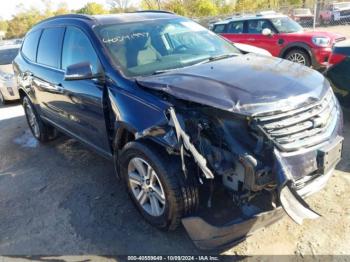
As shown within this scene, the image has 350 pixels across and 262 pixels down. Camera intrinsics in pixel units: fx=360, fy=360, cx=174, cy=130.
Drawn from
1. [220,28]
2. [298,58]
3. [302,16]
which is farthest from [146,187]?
[302,16]

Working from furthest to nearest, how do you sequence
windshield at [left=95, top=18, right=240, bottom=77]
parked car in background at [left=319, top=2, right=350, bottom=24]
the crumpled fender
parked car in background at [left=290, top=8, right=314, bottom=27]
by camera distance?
parked car in background at [left=319, top=2, right=350, bottom=24] < parked car in background at [left=290, top=8, right=314, bottom=27] < windshield at [left=95, top=18, right=240, bottom=77] < the crumpled fender

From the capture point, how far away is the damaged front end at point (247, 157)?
8.09 ft

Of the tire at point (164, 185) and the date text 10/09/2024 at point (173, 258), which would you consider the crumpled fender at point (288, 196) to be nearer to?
the tire at point (164, 185)

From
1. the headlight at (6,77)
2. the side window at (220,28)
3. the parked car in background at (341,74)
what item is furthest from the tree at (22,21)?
the parked car in background at (341,74)

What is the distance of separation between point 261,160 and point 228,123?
1.18ft

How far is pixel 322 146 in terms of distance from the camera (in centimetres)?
271

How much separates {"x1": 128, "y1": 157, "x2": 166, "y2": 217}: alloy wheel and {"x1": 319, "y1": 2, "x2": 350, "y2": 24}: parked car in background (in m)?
24.5

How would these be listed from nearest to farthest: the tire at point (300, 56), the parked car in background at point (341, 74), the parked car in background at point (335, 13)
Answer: the parked car in background at point (341, 74)
the tire at point (300, 56)
the parked car in background at point (335, 13)

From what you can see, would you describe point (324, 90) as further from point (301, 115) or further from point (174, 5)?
point (174, 5)

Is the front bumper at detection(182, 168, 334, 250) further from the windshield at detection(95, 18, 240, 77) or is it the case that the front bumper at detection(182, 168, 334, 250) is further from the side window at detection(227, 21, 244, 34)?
the side window at detection(227, 21, 244, 34)

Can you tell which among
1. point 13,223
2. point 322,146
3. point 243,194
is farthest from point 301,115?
point 13,223

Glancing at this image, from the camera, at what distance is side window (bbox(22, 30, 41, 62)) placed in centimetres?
538

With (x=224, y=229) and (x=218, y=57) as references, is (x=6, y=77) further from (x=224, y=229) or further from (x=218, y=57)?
(x=224, y=229)

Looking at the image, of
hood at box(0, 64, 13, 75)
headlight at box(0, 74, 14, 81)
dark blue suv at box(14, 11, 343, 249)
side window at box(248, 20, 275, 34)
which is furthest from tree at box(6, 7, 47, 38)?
dark blue suv at box(14, 11, 343, 249)
